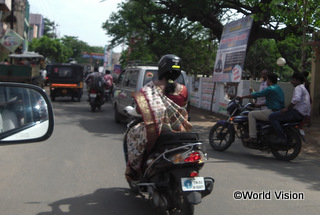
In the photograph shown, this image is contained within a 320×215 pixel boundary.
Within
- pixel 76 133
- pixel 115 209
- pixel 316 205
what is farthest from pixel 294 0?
pixel 115 209

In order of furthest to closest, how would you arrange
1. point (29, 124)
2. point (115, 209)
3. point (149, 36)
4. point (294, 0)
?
point (149, 36) < point (294, 0) < point (115, 209) < point (29, 124)

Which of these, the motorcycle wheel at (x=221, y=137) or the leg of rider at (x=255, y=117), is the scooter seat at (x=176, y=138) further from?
the motorcycle wheel at (x=221, y=137)

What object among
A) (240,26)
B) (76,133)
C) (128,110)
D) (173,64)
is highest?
(240,26)

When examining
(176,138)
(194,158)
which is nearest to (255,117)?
(176,138)

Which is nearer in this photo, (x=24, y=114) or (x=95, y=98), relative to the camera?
(x=24, y=114)

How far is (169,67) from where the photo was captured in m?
4.65

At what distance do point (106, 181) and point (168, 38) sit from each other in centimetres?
2228

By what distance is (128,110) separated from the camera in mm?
4895

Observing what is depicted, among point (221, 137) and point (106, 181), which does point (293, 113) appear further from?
point (106, 181)

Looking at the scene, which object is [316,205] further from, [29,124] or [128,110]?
[29,124]

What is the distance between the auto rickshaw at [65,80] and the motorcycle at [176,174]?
17.4m

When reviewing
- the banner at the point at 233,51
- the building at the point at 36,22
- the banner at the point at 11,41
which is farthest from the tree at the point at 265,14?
the building at the point at 36,22

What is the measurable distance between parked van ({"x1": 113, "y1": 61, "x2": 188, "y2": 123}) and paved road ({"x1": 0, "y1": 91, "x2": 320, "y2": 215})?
2.26 m

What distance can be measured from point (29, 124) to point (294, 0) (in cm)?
1071
